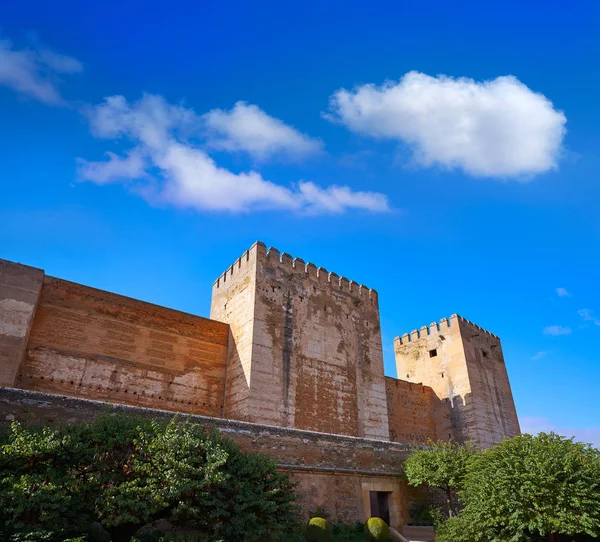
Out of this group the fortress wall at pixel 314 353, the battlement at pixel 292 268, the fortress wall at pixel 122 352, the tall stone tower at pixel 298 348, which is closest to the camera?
the fortress wall at pixel 122 352

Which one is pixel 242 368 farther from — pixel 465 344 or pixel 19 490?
pixel 465 344

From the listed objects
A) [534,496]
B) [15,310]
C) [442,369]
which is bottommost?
[534,496]

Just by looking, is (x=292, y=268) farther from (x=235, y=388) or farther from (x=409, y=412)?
(x=409, y=412)

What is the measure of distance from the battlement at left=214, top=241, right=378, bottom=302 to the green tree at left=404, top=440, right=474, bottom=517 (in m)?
8.43

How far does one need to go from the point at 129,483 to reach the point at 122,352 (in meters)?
8.74

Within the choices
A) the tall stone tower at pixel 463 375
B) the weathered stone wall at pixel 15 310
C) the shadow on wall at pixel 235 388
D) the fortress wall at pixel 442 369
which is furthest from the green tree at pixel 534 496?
the fortress wall at pixel 442 369

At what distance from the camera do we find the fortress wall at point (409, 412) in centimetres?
2269

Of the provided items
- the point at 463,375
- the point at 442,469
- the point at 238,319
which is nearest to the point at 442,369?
the point at 463,375

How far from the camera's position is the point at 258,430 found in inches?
454

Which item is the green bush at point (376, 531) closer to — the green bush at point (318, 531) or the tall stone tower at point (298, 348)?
the green bush at point (318, 531)

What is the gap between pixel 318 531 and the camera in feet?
33.0

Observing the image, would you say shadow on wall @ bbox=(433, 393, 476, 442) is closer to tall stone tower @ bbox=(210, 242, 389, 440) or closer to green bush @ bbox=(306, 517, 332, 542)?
tall stone tower @ bbox=(210, 242, 389, 440)

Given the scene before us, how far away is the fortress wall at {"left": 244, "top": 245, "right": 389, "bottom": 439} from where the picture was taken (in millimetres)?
16234

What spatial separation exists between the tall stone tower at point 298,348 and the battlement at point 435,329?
6764mm
